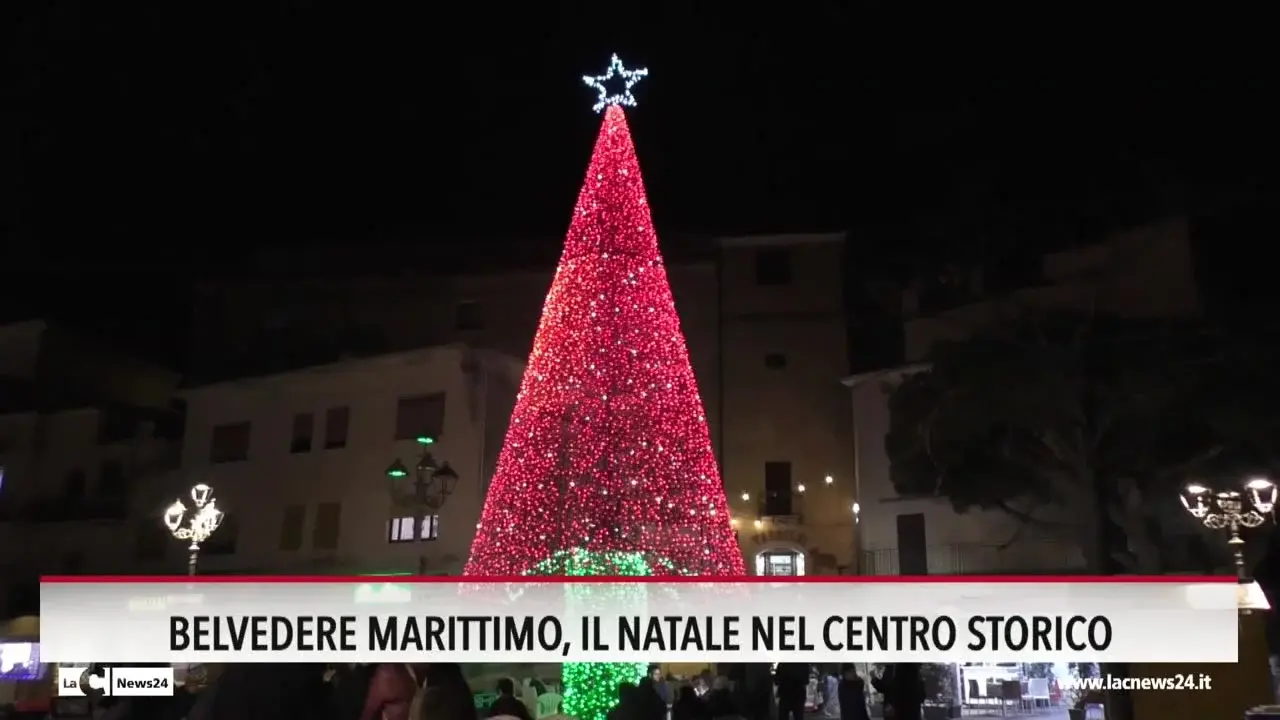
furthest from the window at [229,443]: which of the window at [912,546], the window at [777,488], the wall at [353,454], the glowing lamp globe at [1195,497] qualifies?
the glowing lamp globe at [1195,497]

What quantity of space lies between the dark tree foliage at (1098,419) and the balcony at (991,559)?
3.79 ft

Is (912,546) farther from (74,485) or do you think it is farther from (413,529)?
(74,485)

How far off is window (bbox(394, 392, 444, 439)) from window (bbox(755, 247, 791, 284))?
8.58 m

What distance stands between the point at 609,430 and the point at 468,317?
14023mm

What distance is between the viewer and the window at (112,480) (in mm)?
25484

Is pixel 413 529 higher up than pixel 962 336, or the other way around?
pixel 962 336

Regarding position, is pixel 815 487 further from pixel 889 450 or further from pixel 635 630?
pixel 635 630

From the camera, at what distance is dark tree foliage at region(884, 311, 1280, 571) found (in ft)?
50.3

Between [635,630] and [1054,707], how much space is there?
890 cm

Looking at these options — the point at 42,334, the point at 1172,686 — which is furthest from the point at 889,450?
the point at 42,334

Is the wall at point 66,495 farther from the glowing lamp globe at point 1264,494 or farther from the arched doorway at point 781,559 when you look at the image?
the glowing lamp globe at point 1264,494

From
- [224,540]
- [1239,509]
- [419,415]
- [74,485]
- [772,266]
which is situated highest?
[772,266]

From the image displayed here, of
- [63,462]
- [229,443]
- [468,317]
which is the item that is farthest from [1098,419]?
[63,462]

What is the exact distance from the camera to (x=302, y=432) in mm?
23781
